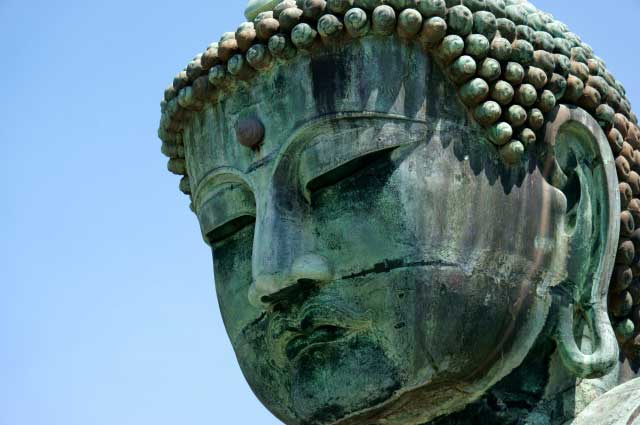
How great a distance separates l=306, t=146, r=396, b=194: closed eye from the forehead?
24 centimetres

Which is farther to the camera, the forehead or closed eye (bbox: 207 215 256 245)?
closed eye (bbox: 207 215 256 245)

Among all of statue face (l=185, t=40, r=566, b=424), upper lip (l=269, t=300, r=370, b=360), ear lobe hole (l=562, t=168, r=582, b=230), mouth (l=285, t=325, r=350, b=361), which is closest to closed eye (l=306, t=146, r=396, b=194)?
statue face (l=185, t=40, r=566, b=424)

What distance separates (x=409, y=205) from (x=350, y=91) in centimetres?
81

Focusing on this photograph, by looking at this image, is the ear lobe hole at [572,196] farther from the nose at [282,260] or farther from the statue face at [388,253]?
the nose at [282,260]

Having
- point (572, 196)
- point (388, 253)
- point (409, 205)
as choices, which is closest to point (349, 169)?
point (409, 205)

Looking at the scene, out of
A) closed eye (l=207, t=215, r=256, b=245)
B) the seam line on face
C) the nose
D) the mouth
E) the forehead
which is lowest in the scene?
the mouth

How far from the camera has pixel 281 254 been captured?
10031mm

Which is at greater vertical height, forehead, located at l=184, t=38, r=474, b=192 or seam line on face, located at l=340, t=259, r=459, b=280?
forehead, located at l=184, t=38, r=474, b=192

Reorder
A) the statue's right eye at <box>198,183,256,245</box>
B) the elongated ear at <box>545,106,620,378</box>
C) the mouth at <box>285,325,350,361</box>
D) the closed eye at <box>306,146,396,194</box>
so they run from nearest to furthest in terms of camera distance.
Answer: the mouth at <box>285,325,350,361</box>, the closed eye at <box>306,146,396,194</box>, the elongated ear at <box>545,106,620,378</box>, the statue's right eye at <box>198,183,256,245</box>

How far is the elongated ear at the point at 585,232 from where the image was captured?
10.2 meters

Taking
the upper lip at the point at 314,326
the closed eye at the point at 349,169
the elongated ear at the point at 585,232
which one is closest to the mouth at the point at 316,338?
the upper lip at the point at 314,326

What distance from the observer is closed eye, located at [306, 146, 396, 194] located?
10102 mm

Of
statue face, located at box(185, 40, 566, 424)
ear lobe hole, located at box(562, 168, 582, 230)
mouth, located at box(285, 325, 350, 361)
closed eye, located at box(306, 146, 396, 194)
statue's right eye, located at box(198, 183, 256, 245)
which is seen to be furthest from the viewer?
statue's right eye, located at box(198, 183, 256, 245)

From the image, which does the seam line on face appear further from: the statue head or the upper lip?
the upper lip
